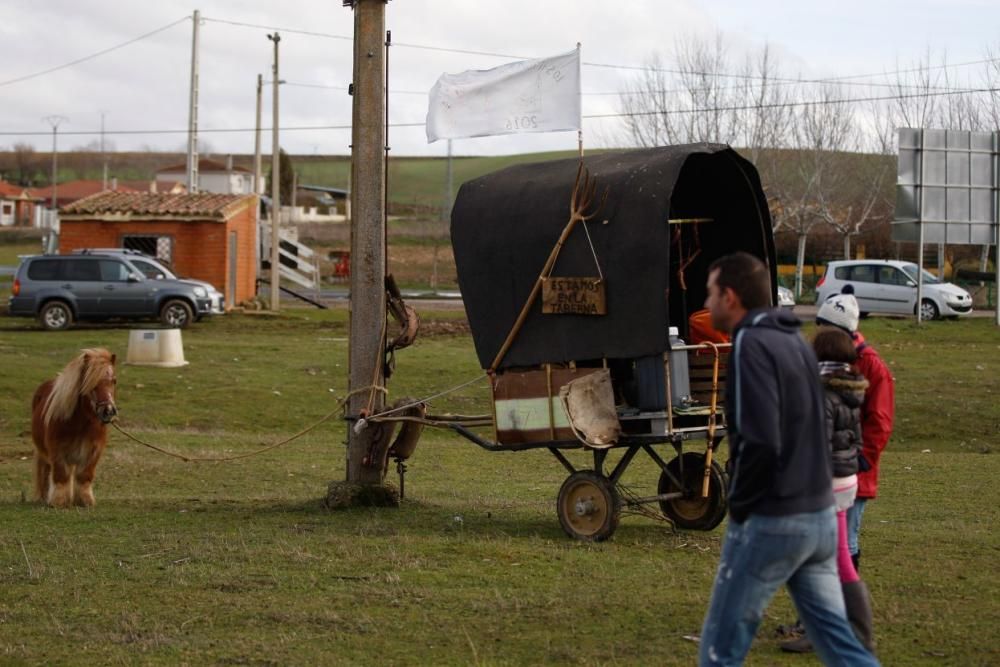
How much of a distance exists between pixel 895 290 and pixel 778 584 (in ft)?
101

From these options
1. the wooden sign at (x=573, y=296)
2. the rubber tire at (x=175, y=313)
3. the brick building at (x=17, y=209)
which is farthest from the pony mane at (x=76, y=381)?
the brick building at (x=17, y=209)

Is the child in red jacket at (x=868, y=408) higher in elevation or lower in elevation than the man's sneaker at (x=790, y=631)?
higher

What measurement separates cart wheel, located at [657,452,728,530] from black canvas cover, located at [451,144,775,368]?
3.95ft

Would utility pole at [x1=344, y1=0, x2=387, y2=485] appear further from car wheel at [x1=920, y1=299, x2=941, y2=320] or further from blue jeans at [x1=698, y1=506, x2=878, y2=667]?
car wheel at [x1=920, y1=299, x2=941, y2=320]

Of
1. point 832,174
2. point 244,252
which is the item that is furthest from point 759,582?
point 832,174

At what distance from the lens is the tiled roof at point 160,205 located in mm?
35688

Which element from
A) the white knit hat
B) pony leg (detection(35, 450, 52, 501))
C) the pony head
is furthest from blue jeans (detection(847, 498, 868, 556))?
pony leg (detection(35, 450, 52, 501))

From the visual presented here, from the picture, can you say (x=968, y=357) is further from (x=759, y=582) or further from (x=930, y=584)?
(x=759, y=582)

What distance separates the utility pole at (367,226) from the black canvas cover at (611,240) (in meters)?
1.23

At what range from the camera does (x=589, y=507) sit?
909cm

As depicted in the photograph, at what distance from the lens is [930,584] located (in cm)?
758

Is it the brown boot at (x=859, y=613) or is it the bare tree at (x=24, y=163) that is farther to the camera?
the bare tree at (x=24, y=163)

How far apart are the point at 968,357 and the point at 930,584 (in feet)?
57.5

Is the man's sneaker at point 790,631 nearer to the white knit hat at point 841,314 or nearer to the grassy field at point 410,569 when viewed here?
the grassy field at point 410,569
